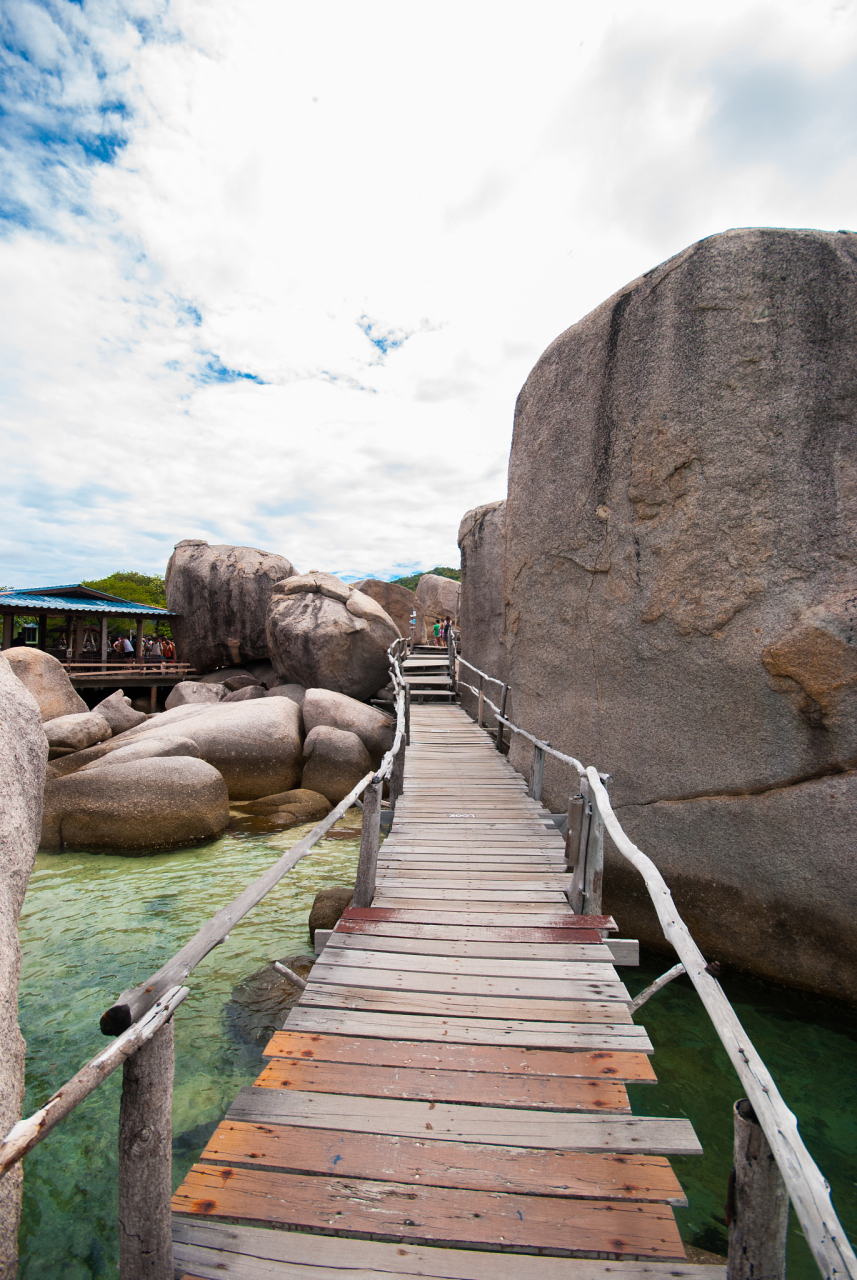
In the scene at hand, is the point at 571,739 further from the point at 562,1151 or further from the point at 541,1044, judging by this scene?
the point at 562,1151

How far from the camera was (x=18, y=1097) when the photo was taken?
7.57 feet

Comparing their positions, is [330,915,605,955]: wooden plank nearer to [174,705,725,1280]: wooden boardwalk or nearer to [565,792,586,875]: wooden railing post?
[174,705,725,1280]: wooden boardwalk

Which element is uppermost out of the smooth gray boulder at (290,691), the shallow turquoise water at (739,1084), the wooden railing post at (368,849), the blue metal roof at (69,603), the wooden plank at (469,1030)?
the blue metal roof at (69,603)

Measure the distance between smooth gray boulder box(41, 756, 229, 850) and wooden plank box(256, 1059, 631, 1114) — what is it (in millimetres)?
7011

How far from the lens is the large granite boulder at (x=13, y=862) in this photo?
1.96 m

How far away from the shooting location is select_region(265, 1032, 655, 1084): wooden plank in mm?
2543

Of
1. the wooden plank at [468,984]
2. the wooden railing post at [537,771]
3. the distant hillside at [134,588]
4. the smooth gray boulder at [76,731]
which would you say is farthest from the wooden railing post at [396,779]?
the distant hillside at [134,588]

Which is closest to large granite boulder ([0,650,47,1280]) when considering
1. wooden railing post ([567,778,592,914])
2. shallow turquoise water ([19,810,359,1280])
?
shallow turquoise water ([19,810,359,1280])

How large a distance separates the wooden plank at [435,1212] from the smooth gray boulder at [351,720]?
9.99m

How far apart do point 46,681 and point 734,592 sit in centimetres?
1511

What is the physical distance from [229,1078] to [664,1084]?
2.89 meters

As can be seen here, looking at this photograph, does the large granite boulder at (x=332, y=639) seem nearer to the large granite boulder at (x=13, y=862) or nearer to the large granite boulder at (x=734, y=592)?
the large granite boulder at (x=734, y=592)

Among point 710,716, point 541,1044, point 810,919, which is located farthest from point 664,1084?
point 710,716

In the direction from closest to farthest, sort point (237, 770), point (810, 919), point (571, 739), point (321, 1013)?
point (321, 1013)
point (810, 919)
point (571, 739)
point (237, 770)
